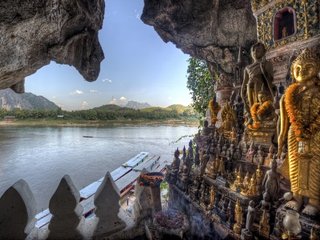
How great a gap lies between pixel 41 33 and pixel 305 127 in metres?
8.83

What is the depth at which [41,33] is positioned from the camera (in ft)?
24.8

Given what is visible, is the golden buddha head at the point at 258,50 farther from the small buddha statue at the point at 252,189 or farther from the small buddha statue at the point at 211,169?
the small buddha statue at the point at 252,189

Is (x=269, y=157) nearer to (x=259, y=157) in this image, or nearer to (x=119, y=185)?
(x=259, y=157)

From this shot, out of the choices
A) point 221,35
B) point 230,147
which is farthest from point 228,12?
point 230,147

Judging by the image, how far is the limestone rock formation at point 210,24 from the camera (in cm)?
1308

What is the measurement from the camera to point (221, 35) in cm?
1402

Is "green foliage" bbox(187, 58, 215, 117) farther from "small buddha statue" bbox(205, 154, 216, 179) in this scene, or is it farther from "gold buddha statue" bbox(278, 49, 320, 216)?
"gold buddha statue" bbox(278, 49, 320, 216)

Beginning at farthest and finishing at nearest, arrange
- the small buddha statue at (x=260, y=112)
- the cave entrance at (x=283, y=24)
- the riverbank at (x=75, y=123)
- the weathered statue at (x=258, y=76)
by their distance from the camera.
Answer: the riverbank at (x=75, y=123)
the cave entrance at (x=283, y=24)
the weathered statue at (x=258, y=76)
the small buddha statue at (x=260, y=112)

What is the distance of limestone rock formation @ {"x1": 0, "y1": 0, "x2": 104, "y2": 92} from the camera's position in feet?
22.2

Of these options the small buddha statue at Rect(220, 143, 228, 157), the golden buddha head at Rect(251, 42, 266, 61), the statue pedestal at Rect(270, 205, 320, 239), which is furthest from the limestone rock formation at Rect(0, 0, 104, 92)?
the statue pedestal at Rect(270, 205, 320, 239)

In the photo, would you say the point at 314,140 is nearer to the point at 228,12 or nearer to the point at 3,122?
the point at 228,12

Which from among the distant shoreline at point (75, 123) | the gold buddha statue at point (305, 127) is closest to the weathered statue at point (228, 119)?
the gold buddha statue at point (305, 127)

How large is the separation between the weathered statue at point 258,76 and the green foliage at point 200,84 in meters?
9.79

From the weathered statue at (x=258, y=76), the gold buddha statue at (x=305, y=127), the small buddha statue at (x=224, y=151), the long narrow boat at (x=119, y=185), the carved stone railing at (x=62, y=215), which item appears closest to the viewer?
the carved stone railing at (x=62, y=215)
